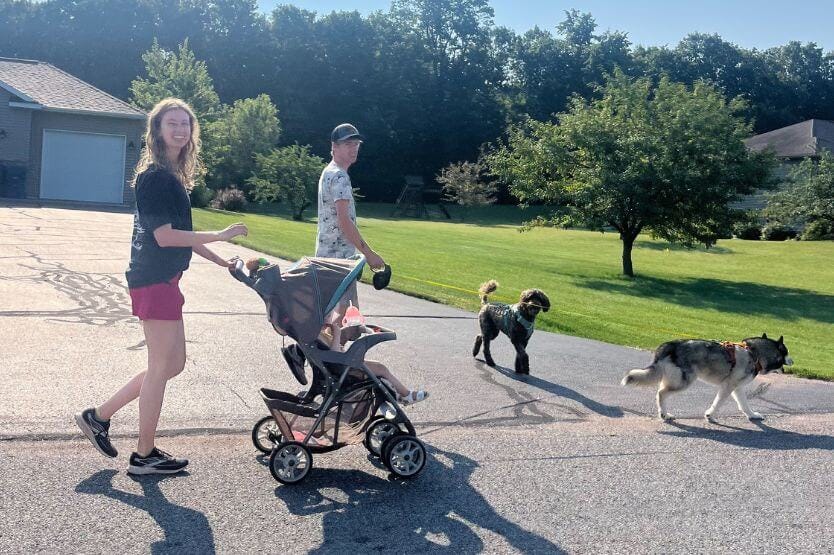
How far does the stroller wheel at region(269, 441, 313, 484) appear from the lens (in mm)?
4977

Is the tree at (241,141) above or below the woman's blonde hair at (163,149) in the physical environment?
above

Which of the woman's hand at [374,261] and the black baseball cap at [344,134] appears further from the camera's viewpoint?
the black baseball cap at [344,134]

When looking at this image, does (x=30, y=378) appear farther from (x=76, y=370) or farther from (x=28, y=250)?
(x=28, y=250)

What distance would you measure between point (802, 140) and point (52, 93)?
139 ft

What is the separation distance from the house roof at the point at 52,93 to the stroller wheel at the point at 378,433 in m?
28.6

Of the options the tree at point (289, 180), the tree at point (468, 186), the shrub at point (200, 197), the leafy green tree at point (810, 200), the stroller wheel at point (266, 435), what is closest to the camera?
the stroller wheel at point (266, 435)

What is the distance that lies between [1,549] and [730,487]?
4269 mm

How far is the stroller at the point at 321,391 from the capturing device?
199 inches

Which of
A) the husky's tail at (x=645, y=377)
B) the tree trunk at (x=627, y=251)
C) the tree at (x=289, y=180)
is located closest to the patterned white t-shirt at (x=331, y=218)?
the husky's tail at (x=645, y=377)

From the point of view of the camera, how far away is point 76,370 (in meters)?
7.21

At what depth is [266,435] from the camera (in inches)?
221

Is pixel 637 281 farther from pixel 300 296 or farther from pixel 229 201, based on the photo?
pixel 229 201

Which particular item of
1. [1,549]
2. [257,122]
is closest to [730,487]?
[1,549]

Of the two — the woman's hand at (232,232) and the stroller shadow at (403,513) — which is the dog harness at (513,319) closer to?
the stroller shadow at (403,513)
